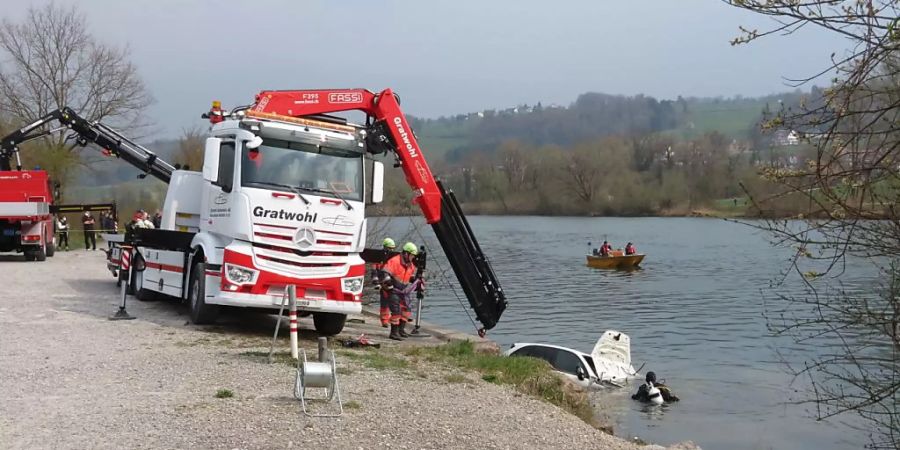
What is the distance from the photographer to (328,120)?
50.7 feet

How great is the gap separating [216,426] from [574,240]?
208 ft

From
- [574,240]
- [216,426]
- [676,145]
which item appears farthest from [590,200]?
[216,426]

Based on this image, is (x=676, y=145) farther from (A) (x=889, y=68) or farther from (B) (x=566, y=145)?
(A) (x=889, y=68)

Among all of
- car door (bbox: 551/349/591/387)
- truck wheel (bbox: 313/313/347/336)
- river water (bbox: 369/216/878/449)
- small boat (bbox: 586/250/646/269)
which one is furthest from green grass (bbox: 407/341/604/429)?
small boat (bbox: 586/250/646/269)

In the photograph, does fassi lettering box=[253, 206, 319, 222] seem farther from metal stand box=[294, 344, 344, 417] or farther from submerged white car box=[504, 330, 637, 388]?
submerged white car box=[504, 330, 637, 388]

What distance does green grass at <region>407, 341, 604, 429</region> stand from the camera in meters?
11.5

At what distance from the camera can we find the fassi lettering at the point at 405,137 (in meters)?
15.5

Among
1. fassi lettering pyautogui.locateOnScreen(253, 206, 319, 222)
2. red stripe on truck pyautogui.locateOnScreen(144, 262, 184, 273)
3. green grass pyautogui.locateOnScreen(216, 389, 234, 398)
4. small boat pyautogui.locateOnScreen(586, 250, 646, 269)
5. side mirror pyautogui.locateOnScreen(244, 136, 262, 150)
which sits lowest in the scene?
small boat pyautogui.locateOnScreen(586, 250, 646, 269)

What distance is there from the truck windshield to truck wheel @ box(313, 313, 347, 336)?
6.54 ft

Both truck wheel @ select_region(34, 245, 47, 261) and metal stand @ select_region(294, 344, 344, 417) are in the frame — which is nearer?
metal stand @ select_region(294, 344, 344, 417)

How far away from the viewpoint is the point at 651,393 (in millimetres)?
17219

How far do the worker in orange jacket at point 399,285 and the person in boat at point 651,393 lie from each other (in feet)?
16.8

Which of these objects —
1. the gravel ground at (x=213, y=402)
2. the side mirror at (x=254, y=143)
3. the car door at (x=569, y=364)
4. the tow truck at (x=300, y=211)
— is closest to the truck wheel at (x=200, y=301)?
the tow truck at (x=300, y=211)

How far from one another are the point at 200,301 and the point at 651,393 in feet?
28.1
